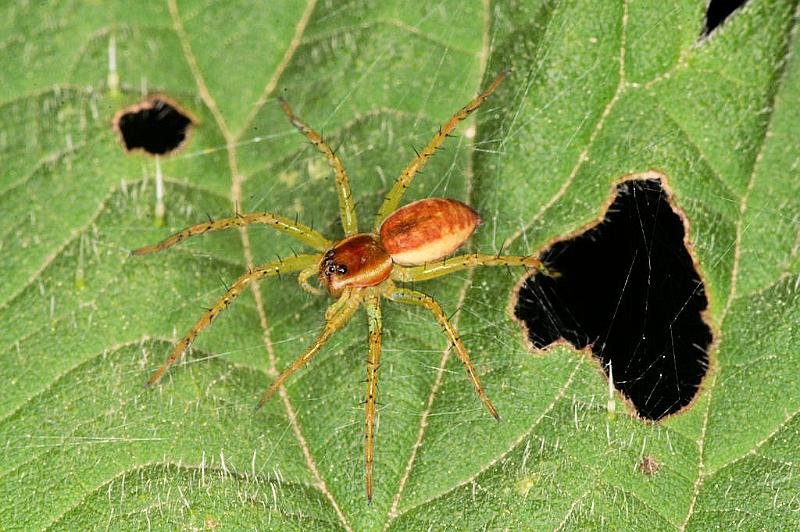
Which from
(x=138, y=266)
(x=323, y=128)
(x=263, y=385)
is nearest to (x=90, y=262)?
(x=138, y=266)

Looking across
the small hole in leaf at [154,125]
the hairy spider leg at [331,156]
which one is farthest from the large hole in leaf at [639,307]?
the small hole in leaf at [154,125]

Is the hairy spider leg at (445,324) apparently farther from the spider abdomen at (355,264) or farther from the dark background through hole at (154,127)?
the dark background through hole at (154,127)

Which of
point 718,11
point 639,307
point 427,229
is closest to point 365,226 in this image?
point 427,229

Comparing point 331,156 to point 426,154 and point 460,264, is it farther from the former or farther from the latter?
point 460,264

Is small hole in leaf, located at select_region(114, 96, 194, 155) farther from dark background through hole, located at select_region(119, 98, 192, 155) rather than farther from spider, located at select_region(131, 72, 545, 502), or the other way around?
spider, located at select_region(131, 72, 545, 502)

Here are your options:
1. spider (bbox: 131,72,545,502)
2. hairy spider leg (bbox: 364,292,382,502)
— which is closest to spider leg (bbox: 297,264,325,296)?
spider (bbox: 131,72,545,502)

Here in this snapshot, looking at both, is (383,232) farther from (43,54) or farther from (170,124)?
(43,54)

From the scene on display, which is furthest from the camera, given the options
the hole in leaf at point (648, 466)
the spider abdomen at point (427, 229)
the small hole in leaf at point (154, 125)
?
the small hole in leaf at point (154, 125)
